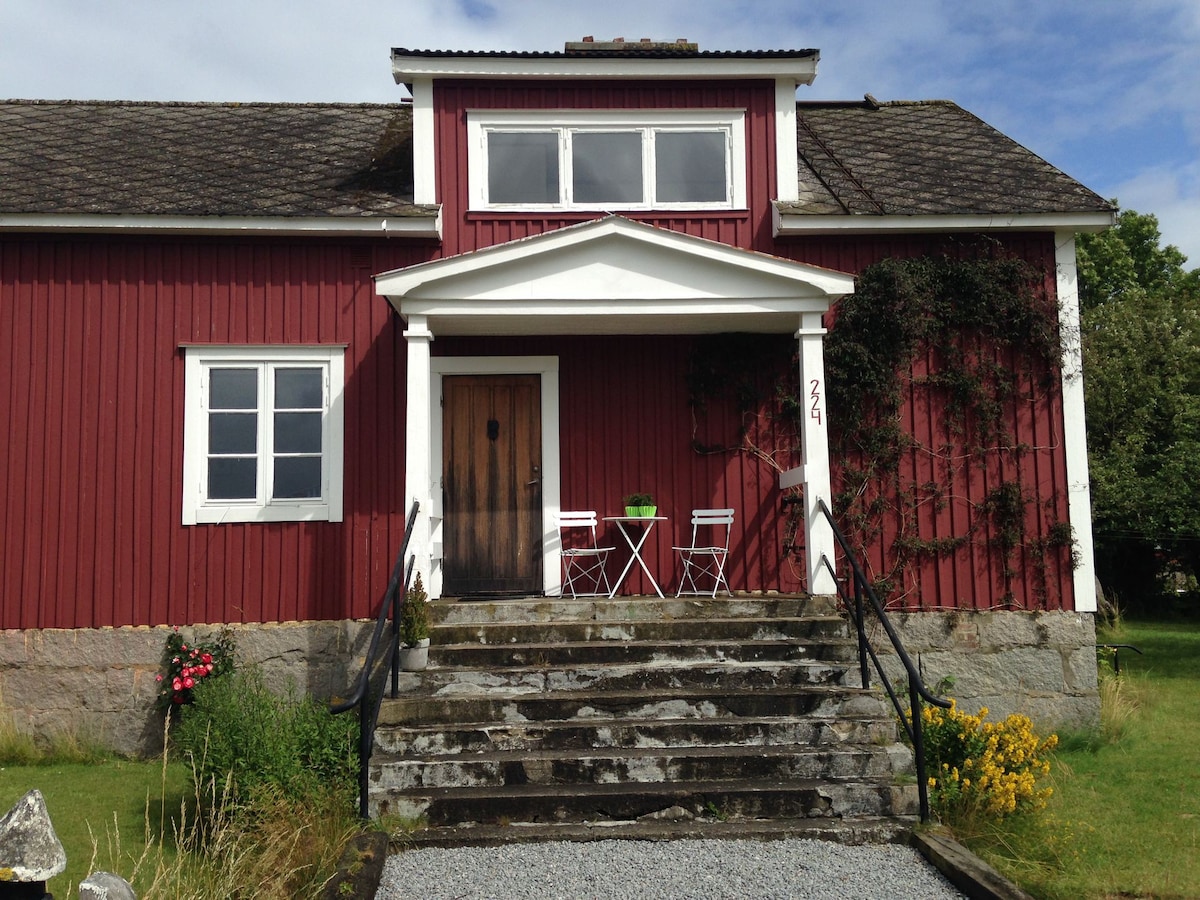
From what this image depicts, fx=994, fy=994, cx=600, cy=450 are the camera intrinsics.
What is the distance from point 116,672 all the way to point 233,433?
2255mm

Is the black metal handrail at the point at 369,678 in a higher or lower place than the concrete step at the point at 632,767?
higher

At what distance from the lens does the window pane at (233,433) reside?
349 inches

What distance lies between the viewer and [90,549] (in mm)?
8680

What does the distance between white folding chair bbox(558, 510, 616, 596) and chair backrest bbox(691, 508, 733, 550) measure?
2.68ft

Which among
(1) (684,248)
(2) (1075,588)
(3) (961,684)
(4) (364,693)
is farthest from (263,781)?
(2) (1075,588)

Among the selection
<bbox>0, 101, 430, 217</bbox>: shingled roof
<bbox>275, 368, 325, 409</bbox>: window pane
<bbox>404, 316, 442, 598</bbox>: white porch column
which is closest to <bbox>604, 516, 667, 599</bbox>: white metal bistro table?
<bbox>404, 316, 442, 598</bbox>: white porch column

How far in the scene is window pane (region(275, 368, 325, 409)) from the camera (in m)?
8.95

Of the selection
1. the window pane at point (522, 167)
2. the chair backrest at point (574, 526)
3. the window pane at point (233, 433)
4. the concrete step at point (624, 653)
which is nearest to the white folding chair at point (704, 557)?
the chair backrest at point (574, 526)

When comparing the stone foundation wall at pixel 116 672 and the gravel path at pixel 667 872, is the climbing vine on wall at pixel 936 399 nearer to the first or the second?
Result: the gravel path at pixel 667 872

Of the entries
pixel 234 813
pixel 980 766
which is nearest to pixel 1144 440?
pixel 980 766

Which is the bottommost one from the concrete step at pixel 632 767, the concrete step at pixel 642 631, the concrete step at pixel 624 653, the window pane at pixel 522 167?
the concrete step at pixel 632 767

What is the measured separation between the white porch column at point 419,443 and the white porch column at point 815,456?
3.05m

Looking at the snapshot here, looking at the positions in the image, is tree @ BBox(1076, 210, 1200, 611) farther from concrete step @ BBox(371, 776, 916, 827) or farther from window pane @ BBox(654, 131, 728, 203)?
concrete step @ BBox(371, 776, 916, 827)

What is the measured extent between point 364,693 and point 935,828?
3.38m
